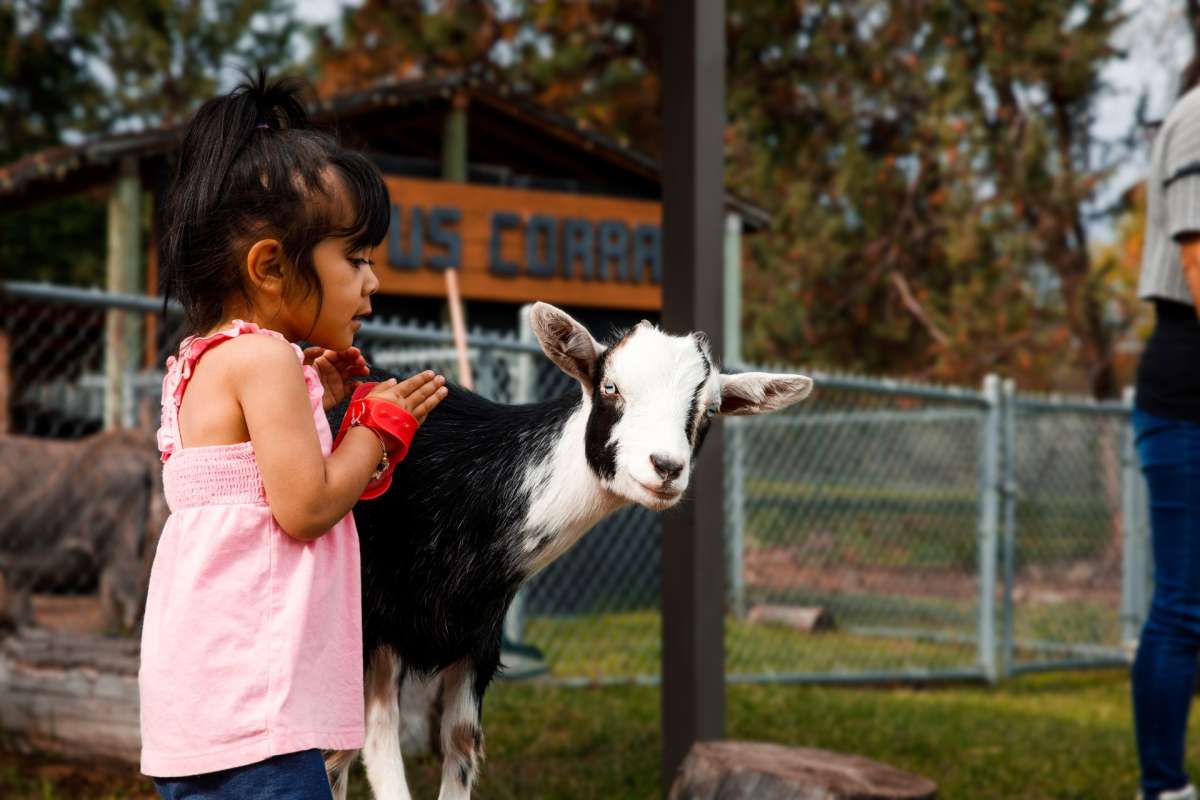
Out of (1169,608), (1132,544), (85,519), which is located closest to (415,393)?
(1169,608)

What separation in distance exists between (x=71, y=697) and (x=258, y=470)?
3097mm

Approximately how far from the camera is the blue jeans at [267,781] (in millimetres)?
1789

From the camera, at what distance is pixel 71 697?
4.46 m

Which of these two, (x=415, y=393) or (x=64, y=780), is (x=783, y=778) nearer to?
(x=415, y=393)

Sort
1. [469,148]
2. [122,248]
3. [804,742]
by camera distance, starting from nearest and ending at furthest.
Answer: [804,742] < [122,248] < [469,148]

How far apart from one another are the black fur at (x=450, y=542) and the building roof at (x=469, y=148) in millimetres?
7947

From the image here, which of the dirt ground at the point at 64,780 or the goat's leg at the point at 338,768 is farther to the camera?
the dirt ground at the point at 64,780

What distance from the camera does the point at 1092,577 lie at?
11914 mm

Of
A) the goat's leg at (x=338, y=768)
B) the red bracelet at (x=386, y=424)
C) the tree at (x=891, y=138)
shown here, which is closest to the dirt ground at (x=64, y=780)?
the goat's leg at (x=338, y=768)

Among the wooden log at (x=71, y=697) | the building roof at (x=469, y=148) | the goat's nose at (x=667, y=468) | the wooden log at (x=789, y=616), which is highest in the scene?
the building roof at (x=469, y=148)

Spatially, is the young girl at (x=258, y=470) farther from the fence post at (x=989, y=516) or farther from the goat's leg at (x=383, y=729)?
the fence post at (x=989, y=516)

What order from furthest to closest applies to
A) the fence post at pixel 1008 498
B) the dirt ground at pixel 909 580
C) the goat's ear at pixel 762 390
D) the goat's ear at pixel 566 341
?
the dirt ground at pixel 909 580 < the fence post at pixel 1008 498 < the goat's ear at pixel 762 390 < the goat's ear at pixel 566 341

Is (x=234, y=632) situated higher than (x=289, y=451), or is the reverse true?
(x=289, y=451)

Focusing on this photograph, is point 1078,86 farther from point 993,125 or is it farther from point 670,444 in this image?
point 670,444
